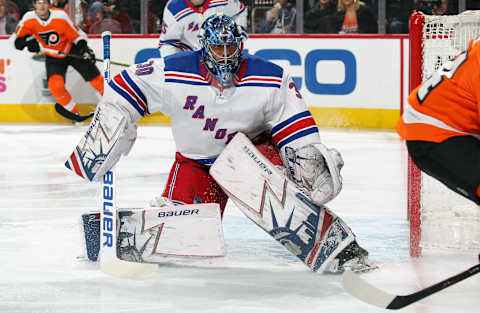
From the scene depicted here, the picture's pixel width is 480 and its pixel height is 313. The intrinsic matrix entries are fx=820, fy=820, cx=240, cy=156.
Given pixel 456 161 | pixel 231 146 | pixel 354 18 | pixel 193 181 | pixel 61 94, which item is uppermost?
pixel 354 18

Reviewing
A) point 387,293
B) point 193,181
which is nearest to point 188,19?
point 193,181

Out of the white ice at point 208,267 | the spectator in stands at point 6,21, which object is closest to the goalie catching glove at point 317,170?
the white ice at point 208,267

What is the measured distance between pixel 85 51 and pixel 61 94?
495mm

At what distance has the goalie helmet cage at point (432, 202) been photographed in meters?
2.96

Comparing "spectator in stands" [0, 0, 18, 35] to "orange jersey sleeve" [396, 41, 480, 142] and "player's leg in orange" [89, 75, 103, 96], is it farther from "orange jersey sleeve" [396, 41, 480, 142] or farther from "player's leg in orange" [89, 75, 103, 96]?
"orange jersey sleeve" [396, 41, 480, 142]

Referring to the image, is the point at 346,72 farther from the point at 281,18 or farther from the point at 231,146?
the point at 231,146

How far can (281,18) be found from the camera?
7543 millimetres

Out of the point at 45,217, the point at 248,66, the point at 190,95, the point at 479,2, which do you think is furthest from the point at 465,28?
A: the point at 479,2

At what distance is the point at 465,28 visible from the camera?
9.39 ft

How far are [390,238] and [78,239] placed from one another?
1276 millimetres

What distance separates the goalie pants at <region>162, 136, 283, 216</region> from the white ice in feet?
0.79

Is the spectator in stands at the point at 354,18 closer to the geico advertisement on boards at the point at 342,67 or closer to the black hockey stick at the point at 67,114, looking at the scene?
the geico advertisement on boards at the point at 342,67

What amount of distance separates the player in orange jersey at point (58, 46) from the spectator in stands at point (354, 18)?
239 cm

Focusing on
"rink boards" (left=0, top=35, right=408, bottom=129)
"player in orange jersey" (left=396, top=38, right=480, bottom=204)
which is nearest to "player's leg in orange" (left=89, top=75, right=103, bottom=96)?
"rink boards" (left=0, top=35, right=408, bottom=129)
